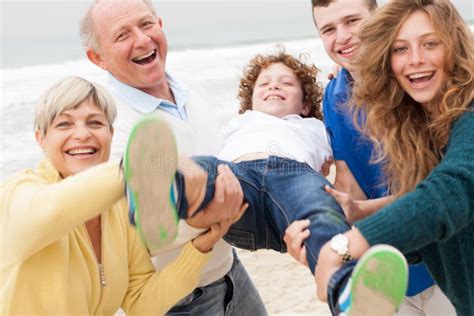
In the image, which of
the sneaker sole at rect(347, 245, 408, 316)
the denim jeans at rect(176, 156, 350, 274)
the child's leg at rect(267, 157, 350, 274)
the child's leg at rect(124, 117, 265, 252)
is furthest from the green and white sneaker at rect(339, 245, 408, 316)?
the child's leg at rect(124, 117, 265, 252)

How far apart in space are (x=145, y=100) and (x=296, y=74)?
1057 mm

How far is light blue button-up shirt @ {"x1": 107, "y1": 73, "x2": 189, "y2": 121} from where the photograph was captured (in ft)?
9.64

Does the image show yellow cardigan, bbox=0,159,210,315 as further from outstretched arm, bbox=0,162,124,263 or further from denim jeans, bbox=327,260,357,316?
denim jeans, bbox=327,260,357,316

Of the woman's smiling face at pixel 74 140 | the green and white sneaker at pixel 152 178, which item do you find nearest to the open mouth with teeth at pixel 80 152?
the woman's smiling face at pixel 74 140

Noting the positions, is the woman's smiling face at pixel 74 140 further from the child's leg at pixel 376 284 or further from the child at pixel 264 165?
the child's leg at pixel 376 284

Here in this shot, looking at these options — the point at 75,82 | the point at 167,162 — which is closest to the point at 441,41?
the point at 167,162

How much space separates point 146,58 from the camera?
10.2ft

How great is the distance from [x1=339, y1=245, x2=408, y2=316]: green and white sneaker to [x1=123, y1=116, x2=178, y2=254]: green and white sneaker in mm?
637

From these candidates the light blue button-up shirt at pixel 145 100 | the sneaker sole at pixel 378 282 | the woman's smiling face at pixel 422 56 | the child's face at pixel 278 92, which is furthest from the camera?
the child's face at pixel 278 92

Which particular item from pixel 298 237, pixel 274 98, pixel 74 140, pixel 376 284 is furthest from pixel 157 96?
pixel 376 284

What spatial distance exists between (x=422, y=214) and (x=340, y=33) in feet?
5.07

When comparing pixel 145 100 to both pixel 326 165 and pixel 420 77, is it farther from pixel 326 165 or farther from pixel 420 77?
pixel 420 77

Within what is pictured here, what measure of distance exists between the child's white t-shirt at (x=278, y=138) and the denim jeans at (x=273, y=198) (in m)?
0.15

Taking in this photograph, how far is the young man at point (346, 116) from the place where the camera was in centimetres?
313
